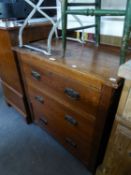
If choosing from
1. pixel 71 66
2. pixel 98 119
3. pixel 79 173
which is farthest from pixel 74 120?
pixel 79 173

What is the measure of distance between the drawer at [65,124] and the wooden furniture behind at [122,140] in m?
0.15

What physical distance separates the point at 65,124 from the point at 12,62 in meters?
0.64

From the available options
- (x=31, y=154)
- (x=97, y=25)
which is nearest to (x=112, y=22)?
(x=97, y=25)

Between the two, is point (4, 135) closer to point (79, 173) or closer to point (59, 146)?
point (59, 146)

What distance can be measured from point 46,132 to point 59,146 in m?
0.19

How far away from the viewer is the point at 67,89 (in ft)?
2.85

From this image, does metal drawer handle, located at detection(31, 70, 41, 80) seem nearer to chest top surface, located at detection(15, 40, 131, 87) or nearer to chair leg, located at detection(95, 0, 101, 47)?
chest top surface, located at detection(15, 40, 131, 87)

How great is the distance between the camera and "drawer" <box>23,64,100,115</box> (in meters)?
0.78

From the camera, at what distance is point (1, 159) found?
124 cm

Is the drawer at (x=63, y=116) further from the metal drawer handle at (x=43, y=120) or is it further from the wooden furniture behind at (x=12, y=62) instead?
the wooden furniture behind at (x=12, y=62)

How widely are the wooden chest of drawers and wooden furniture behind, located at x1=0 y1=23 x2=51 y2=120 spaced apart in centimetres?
10

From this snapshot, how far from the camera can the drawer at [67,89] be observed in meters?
0.78

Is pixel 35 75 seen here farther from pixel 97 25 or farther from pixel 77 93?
pixel 97 25

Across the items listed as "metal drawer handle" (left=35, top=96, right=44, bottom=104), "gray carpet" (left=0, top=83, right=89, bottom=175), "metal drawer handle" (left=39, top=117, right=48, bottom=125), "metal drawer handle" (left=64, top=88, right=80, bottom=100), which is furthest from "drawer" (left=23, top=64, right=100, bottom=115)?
"gray carpet" (left=0, top=83, right=89, bottom=175)
